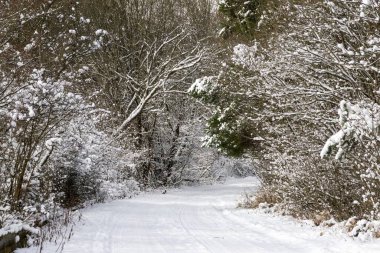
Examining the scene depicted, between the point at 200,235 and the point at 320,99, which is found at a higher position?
the point at 320,99

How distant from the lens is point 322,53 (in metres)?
9.95

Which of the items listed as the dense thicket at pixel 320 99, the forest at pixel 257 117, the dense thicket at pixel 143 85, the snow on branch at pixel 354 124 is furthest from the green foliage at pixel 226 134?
the snow on branch at pixel 354 124

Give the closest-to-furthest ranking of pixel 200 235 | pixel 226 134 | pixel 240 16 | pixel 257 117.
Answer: pixel 200 235, pixel 257 117, pixel 226 134, pixel 240 16

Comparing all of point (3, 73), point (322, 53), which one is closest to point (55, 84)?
point (3, 73)

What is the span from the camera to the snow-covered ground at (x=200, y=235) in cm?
785

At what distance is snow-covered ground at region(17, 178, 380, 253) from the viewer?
7848 millimetres

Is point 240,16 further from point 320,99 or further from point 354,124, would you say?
point 354,124

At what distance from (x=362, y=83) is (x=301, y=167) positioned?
2735 millimetres

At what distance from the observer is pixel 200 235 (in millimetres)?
9391

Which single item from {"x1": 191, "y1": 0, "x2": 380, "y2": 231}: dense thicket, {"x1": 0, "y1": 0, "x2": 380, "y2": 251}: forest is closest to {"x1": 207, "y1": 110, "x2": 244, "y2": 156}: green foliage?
{"x1": 0, "y1": 0, "x2": 380, "y2": 251}: forest

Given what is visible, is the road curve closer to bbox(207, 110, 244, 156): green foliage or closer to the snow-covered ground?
the snow-covered ground

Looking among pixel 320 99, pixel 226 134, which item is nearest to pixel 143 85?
pixel 226 134

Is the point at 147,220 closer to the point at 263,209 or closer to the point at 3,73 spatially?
the point at 263,209

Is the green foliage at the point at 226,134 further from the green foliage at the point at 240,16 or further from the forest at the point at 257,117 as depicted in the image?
the green foliage at the point at 240,16
